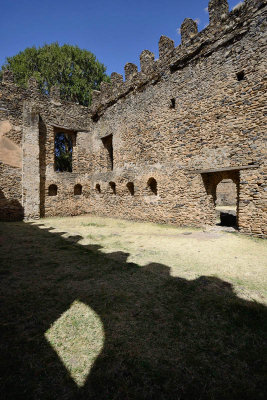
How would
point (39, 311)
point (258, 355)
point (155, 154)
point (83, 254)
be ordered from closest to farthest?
point (258, 355) → point (39, 311) → point (83, 254) → point (155, 154)

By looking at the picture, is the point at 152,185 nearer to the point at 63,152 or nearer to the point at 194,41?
the point at 194,41

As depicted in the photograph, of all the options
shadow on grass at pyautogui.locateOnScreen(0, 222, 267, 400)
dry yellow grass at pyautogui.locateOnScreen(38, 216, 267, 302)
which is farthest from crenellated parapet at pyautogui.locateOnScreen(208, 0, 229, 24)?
shadow on grass at pyautogui.locateOnScreen(0, 222, 267, 400)

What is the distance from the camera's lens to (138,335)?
217 cm

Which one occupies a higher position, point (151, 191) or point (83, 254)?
point (151, 191)

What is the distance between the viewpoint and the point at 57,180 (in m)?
12.1

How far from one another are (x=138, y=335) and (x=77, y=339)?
2.05ft

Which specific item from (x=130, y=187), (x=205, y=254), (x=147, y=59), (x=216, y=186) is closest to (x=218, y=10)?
(x=147, y=59)

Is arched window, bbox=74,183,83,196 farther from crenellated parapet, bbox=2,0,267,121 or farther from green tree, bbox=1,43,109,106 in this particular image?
green tree, bbox=1,43,109,106

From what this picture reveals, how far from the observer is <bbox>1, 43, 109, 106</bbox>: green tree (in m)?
17.6

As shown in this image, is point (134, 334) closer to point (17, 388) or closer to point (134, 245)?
point (17, 388)

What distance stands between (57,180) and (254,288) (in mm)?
11223

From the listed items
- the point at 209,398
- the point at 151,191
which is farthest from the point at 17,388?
the point at 151,191

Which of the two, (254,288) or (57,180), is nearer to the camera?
(254,288)

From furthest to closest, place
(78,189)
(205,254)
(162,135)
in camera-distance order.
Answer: (78,189) → (162,135) → (205,254)
